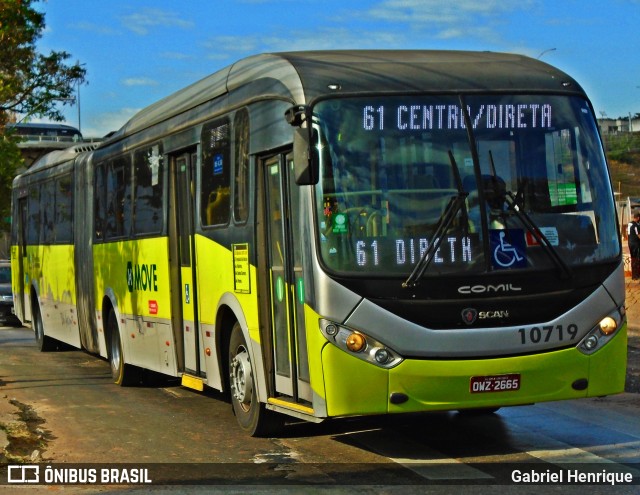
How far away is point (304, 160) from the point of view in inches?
337

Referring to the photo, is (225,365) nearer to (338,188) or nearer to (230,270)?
(230,270)

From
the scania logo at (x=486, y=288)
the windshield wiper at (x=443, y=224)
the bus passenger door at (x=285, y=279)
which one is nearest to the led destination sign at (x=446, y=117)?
the windshield wiper at (x=443, y=224)

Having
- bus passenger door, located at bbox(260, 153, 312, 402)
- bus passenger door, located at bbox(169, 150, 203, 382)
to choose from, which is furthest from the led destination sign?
bus passenger door, located at bbox(169, 150, 203, 382)

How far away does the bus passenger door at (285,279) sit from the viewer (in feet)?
30.0

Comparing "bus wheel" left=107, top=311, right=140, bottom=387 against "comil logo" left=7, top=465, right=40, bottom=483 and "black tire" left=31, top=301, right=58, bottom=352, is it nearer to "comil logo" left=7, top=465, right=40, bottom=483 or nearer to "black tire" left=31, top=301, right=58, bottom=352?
"black tire" left=31, top=301, right=58, bottom=352

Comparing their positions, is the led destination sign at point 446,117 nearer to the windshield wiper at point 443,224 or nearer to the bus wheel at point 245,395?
the windshield wiper at point 443,224

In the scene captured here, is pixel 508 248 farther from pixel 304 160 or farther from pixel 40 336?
pixel 40 336

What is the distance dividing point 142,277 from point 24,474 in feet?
16.7

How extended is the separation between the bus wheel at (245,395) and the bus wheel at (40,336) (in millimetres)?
10572

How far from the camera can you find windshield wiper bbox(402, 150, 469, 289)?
8.57 meters

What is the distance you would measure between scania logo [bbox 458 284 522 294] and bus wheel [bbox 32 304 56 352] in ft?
44.0

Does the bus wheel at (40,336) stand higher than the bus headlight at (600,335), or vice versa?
the bus headlight at (600,335)

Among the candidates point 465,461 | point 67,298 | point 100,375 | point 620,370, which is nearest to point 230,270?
point 465,461

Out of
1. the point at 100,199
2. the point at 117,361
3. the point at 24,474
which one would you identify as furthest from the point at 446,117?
the point at 100,199
